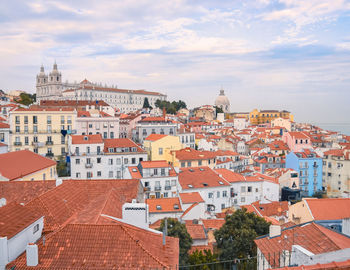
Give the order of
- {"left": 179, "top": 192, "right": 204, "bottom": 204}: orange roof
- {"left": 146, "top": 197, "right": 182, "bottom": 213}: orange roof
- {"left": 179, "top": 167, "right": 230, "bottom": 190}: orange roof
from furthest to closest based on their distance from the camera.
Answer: {"left": 179, "top": 167, "right": 230, "bottom": 190}: orange roof → {"left": 179, "top": 192, "right": 204, "bottom": 204}: orange roof → {"left": 146, "top": 197, "right": 182, "bottom": 213}: orange roof

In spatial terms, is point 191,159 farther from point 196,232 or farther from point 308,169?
point 196,232

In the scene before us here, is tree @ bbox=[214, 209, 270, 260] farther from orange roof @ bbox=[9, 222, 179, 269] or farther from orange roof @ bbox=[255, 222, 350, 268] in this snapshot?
orange roof @ bbox=[9, 222, 179, 269]

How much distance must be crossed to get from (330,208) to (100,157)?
1080 inches

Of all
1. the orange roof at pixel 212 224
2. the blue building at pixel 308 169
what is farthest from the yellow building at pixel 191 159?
the orange roof at pixel 212 224

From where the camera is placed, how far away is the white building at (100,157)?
41.3 m

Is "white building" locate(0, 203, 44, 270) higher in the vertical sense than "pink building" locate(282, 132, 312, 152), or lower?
higher

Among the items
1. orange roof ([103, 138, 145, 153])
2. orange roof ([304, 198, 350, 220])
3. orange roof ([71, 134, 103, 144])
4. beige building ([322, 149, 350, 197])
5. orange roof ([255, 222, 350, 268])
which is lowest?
beige building ([322, 149, 350, 197])

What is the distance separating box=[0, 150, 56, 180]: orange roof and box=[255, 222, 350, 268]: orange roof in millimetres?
20376

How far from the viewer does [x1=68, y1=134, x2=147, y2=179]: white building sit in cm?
4131

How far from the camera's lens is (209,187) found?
122 ft

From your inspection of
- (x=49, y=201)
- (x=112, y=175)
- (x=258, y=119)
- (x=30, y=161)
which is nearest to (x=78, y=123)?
(x=112, y=175)

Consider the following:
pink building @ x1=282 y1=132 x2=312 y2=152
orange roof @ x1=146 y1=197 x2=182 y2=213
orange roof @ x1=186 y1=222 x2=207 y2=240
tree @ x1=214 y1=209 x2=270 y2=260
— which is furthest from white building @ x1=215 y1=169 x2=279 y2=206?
pink building @ x1=282 y1=132 x2=312 y2=152

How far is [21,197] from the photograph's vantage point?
19.9 m

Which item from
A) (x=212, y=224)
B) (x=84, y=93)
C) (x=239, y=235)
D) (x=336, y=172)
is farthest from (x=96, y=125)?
(x=84, y=93)
